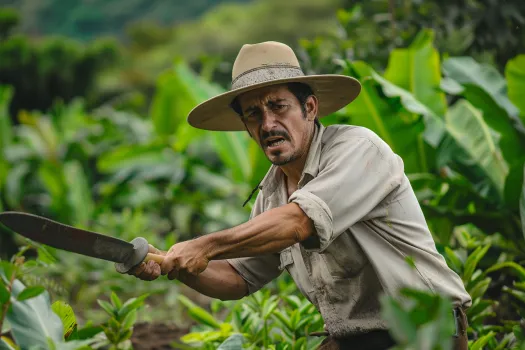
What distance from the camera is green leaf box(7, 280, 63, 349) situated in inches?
102

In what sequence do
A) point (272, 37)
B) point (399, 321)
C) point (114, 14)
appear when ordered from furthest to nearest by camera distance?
point (114, 14), point (272, 37), point (399, 321)

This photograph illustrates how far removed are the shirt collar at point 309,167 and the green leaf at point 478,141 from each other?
212 cm

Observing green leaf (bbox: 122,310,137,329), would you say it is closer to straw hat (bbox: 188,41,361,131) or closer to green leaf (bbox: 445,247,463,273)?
straw hat (bbox: 188,41,361,131)

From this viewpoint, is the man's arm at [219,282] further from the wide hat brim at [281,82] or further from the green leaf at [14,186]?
the green leaf at [14,186]

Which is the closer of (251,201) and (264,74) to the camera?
(264,74)

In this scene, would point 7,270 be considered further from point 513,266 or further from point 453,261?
point 513,266

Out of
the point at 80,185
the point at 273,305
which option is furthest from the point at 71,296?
the point at 273,305

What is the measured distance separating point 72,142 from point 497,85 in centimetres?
604

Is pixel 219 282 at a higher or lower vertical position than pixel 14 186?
lower

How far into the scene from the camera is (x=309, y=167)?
9.57ft

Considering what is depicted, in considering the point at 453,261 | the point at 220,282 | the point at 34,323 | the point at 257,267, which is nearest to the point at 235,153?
the point at 453,261

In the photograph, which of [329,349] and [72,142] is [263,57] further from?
[72,142]

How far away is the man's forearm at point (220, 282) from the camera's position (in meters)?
3.16

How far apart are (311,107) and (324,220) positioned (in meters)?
0.61
